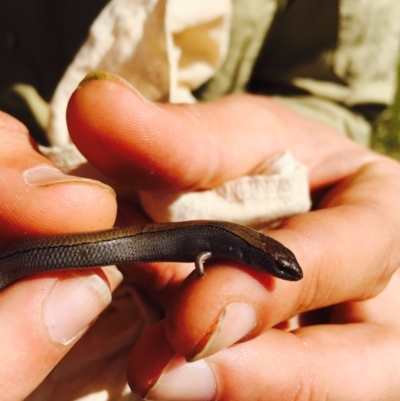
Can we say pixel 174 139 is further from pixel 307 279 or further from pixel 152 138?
pixel 307 279

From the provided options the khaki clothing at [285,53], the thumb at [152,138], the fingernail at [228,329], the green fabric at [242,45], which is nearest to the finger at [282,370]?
the fingernail at [228,329]

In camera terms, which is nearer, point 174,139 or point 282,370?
point 282,370

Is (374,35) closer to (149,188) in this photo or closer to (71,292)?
(149,188)

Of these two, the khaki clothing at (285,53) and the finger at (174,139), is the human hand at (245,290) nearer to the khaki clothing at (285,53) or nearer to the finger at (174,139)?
the finger at (174,139)

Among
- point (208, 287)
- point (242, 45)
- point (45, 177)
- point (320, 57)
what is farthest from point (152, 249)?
point (320, 57)

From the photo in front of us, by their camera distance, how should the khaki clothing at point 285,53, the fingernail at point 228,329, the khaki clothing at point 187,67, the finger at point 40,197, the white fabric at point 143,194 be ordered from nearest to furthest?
the fingernail at point 228,329 → the finger at point 40,197 → the white fabric at point 143,194 → the khaki clothing at point 187,67 → the khaki clothing at point 285,53

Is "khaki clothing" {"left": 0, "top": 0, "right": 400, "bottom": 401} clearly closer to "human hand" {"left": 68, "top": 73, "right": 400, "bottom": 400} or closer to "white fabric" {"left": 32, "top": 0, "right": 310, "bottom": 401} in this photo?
"white fabric" {"left": 32, "top": 0, "right": 310, "bottom": 401}

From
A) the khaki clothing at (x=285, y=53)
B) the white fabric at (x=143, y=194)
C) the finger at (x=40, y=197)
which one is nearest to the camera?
the finger at (x=40, y=197)
